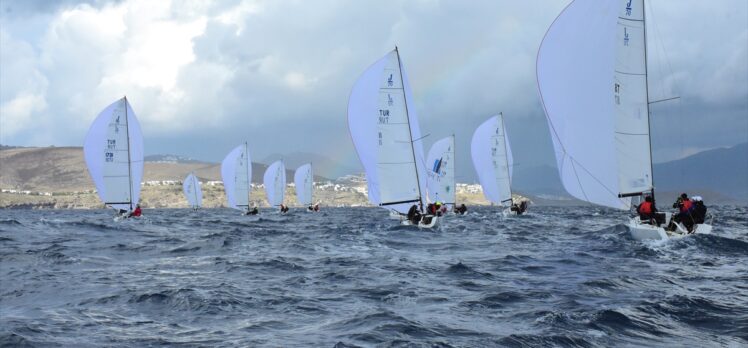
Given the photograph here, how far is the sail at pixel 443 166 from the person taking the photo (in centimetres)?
5994

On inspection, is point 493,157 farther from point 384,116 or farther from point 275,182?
point 275,182

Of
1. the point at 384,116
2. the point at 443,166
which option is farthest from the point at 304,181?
the point at 384,116

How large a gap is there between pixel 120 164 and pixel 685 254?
36814mm

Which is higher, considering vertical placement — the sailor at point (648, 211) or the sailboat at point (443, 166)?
the sailboat at point (443, 166)

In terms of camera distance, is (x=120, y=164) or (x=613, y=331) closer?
(x=613, y=331)

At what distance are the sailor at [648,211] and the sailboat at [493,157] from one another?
33908 millimetres

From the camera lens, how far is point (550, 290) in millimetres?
12703

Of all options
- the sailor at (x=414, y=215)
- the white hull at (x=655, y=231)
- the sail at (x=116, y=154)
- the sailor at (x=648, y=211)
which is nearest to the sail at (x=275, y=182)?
the sail at (x=116, y=154)

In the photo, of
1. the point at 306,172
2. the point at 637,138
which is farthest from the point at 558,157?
the point at 306,172

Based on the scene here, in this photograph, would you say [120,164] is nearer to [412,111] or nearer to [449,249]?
[412,111]

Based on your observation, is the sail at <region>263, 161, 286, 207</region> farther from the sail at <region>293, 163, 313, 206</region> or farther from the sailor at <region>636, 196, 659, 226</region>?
the sailor at <region>636, 196, 659, 226</region>

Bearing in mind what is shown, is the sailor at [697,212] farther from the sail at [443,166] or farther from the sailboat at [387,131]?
the sail at [443,166]

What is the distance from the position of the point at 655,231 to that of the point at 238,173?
179 feet

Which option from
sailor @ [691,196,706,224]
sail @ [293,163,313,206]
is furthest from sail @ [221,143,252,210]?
sailor @ [691,196,706,224]
